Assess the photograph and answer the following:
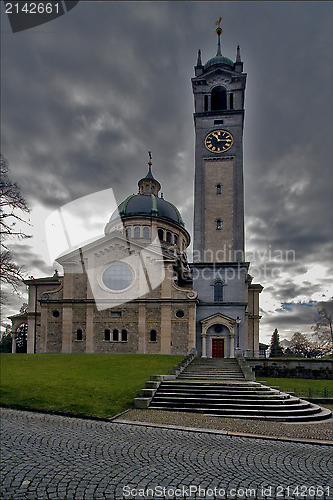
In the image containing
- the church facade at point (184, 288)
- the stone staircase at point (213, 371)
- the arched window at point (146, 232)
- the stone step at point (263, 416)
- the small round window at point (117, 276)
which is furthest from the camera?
the arched window at point (146, 232)

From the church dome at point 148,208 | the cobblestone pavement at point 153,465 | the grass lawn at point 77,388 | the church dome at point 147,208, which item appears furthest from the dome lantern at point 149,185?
the cobblestone pavement at point 153,465

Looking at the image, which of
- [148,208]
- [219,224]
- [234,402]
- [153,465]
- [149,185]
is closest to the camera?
[153,465]

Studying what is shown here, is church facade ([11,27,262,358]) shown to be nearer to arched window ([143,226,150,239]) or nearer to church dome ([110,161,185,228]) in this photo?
arched window ([143,226,150,239])

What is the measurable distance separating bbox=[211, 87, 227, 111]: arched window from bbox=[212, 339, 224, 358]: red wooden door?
28.4m

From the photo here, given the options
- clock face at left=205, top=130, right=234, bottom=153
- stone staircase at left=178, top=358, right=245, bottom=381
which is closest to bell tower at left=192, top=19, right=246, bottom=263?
clock face at left=205, top=130, right=234, bottom=153

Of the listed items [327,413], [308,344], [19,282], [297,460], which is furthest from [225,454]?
[308,344]

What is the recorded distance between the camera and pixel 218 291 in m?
42.8

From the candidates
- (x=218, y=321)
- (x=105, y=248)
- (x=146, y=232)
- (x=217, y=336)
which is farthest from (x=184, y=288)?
(x=146, y=232)

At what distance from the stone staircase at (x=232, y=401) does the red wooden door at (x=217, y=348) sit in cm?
2212

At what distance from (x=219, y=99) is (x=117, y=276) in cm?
2592

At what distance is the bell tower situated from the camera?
4325cm

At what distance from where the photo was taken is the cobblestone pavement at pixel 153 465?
7352mm

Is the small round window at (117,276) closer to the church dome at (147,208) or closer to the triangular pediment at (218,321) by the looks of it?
the triangular pediment at (218,321)

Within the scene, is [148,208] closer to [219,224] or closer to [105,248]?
[105,248]
